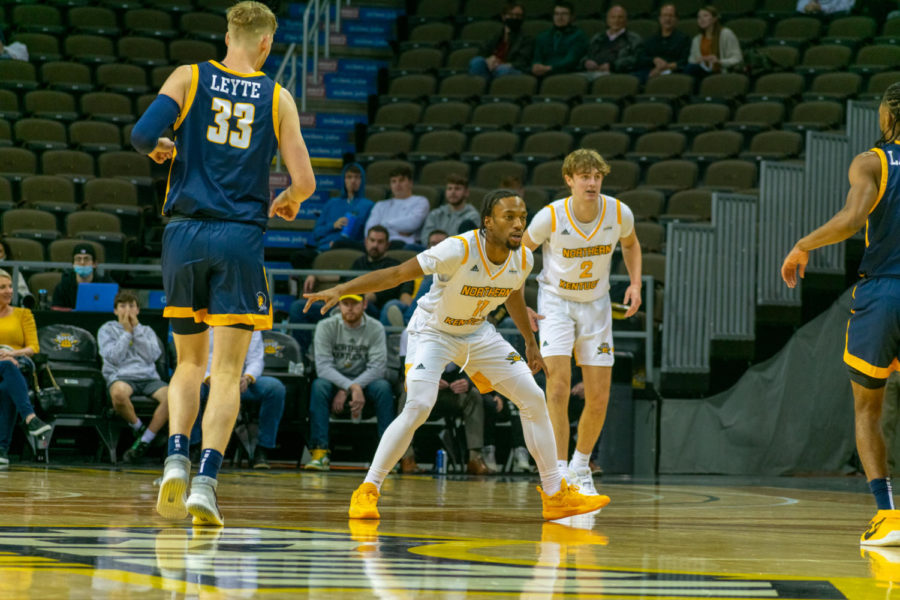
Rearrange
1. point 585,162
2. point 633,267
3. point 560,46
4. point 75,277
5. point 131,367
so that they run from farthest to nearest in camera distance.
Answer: point 560,46 < point 75,277 < point 131,367 < point 633,267 < point 585,162

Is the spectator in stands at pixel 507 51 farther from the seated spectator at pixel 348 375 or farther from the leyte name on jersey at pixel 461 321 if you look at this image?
the leyte name on jersey at pixel 461 321

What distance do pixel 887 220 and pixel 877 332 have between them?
1.69ft

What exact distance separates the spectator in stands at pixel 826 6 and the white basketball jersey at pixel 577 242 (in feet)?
33.4

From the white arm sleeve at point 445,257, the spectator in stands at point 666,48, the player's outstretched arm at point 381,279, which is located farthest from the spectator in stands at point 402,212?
the player's outstretched arm at point 381,279

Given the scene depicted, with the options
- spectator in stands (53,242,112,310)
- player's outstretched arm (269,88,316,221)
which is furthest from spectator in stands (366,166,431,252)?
player's outstretched arm (269,88,316,221)

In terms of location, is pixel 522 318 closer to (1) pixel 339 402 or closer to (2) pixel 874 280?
(2) pixel 874 280

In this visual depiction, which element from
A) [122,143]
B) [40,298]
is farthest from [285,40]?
[40,298]

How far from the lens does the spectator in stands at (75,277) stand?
38.3 feet

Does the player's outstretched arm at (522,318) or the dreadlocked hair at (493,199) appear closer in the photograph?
the dreadlocked hair at (493,199)

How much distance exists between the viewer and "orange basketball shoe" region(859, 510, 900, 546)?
493cm

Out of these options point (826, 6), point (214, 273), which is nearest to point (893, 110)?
point (214, 273)

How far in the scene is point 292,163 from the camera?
5098mm

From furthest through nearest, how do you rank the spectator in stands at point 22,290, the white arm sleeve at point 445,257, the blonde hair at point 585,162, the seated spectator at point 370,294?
the seated spectator at point 370,294 < the spectator in stands at point 22,290 < the blonde hair at point 585,162 < the white arm sleeve at point 445,257

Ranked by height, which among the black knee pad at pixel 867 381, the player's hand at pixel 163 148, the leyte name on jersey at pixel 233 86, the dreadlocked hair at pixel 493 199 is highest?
the leyte name on jersey at pixel 233 86
